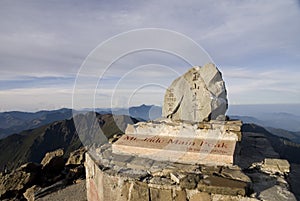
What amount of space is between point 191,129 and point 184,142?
58 cm

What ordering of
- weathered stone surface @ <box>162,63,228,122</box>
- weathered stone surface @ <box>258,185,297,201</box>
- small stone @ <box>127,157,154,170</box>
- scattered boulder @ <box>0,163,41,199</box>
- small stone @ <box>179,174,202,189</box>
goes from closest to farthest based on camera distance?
weathered stone surface @ <box>258,185,297,201</box>, small stone @ <box>179,174,202,189</box>, small stone @ <box>127,157,154,170</box>, weathered stone surface @ <box>162,63,228,122</box>, scattered boulder @ <box>0,163,41,199</box>

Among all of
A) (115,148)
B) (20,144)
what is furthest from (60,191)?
(20,144)

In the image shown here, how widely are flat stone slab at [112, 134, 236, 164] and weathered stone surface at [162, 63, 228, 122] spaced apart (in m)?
1.42

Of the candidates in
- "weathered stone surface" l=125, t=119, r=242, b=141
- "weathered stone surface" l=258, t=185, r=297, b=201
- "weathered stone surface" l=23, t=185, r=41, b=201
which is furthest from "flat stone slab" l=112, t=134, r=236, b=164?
"weathered stone surface" l=23, t=185, r=41, b=201

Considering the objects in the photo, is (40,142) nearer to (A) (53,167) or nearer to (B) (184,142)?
(A) (53,167)

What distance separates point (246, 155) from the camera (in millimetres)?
8023

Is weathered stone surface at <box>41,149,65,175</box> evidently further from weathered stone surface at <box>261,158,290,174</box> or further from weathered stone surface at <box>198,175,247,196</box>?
weathered stone surface at <box>261,158,290,174</box>

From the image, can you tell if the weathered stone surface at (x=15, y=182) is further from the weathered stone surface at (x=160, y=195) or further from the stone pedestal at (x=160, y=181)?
the weathered stone surface at (x=160, y=195)

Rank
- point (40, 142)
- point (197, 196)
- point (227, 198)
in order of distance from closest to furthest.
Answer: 1. point (227, 198)
2. point (197, 196)
3. point (40, 142)

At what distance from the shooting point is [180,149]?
288 inches

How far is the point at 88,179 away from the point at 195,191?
4.25 m

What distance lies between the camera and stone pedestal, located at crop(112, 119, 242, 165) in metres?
6.99

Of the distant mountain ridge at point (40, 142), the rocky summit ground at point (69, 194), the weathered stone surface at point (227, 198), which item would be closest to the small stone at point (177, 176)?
the weathered stone surface at point (227, 198)

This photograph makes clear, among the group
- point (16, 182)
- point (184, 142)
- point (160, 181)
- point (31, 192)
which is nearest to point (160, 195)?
point (160, 181)
